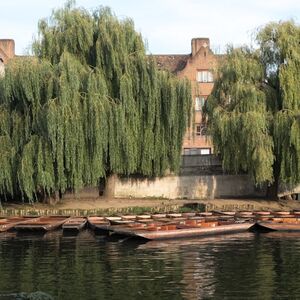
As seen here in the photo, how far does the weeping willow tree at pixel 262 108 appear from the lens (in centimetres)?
3181

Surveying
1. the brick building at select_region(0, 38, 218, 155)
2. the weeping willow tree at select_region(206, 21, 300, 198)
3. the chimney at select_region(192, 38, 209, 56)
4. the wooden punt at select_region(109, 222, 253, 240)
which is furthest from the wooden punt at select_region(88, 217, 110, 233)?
the chimney at select_region(192, 38, 209, 56)

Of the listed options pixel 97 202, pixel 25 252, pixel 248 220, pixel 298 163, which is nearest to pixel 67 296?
pixel 25 252

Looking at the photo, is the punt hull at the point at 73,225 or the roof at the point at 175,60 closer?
the punt hull at the point at 73,225

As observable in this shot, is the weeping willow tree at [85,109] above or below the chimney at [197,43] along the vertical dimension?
below

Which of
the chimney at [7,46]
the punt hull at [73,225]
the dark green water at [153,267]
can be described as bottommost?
the dark green water at [153,267]

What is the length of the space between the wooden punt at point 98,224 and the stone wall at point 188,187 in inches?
239

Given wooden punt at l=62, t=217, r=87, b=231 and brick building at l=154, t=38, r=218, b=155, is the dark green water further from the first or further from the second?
brick building at l=154, t=38, r=218, b=155

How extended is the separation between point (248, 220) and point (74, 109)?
32.8ft

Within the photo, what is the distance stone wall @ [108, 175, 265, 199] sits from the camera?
35.3 m

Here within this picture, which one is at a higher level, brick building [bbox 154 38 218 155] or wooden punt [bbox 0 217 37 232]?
brick building [bbox 154 38 218 155]

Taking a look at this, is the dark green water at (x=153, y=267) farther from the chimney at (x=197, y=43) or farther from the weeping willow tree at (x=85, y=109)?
the chimney at (x=197, y=43)

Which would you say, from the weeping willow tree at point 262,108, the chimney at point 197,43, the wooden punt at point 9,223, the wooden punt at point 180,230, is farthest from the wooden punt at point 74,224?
the chimney at point 197,43

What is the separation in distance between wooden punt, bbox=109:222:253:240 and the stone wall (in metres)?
9.74

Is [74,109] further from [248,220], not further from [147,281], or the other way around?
[147,281]
